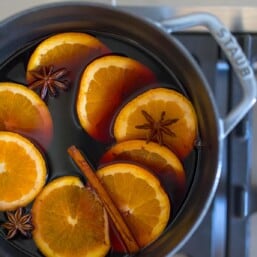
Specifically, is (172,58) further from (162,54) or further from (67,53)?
(67,53)

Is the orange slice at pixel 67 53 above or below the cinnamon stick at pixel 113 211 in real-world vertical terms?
above

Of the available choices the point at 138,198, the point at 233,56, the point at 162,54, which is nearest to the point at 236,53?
the point at 233,56

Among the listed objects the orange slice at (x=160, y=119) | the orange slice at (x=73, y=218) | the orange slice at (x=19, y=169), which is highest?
the orange slice at (x=160, y=119)

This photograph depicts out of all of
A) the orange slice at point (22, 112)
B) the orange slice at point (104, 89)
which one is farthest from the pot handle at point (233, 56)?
the orange slice at point (22, 112)

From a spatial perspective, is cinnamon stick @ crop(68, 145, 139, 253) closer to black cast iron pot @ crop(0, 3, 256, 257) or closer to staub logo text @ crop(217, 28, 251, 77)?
black cast iron pot @ crop(0, 3, 256, 257)

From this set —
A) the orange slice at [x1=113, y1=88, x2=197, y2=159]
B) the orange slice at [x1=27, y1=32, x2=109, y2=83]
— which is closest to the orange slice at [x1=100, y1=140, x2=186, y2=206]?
the orange slice at [x1=113, y1=88, x2=197, y2=159]

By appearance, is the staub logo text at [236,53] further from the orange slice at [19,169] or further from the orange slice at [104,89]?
the orange slice at [19,169]
